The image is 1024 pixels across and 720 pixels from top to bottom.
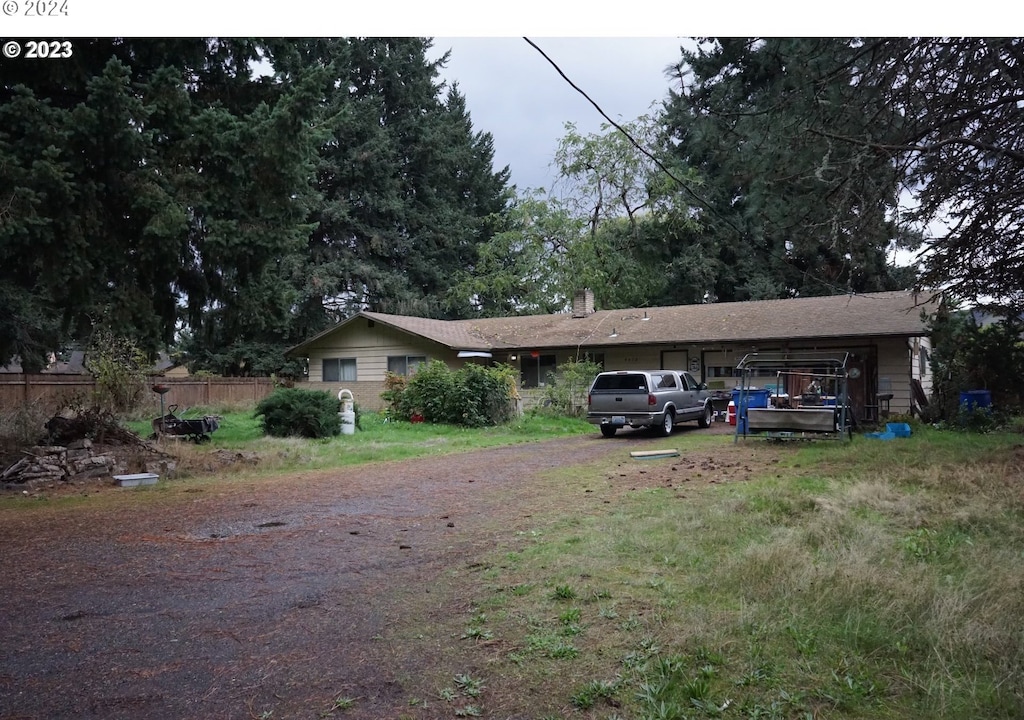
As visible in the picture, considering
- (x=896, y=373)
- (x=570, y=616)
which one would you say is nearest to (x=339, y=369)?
(x=896, y=373)

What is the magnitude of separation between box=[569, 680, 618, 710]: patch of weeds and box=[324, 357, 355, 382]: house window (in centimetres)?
2704

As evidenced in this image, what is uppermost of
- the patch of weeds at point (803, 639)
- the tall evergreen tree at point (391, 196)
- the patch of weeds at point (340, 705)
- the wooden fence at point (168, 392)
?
the tall evergreen tree at point (391, 196)

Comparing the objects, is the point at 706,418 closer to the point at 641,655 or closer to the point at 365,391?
the point at 365,391

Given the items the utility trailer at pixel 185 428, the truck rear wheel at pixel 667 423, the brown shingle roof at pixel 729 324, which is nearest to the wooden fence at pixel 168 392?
the utility trailer at pixel 185 428

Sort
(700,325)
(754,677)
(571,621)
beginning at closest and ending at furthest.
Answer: (754,677)
(571,621)
(700,325)

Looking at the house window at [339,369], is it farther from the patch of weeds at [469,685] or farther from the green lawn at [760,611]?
the patch of weeds at [469,685]

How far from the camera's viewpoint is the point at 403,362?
28.8 m

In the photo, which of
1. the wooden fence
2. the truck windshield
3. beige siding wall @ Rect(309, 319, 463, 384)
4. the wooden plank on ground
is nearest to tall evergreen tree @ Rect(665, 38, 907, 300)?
the wooden plank on ground

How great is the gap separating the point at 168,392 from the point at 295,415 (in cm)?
1290

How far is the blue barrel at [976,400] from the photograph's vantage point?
696 inches

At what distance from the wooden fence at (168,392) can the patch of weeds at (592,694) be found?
13.8m

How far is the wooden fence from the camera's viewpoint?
18.9 metres

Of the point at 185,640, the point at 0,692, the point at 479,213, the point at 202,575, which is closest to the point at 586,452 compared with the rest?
the point at 202,575

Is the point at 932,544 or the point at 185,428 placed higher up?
the point at 185,428
